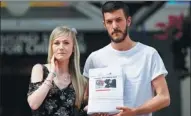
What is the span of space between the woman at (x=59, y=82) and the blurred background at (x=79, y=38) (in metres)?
3.51

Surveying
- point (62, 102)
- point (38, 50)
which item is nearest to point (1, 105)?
point (38, 50)

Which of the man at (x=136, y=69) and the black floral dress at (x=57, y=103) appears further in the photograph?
the black floral dress at (x=57, y=103)

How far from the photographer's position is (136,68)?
3.15 m

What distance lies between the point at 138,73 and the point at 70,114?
1.72ft

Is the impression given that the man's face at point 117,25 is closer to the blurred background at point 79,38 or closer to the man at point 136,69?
the man at point 136,69

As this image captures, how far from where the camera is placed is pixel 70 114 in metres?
3.28

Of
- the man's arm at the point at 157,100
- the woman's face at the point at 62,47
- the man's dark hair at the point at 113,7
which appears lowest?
the man's arm at the point at 157,100

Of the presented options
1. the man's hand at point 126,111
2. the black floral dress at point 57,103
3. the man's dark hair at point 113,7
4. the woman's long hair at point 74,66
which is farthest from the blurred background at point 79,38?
the man's hand at point 126,111

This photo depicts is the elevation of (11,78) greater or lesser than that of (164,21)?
lesser

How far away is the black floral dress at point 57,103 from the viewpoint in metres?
3.26

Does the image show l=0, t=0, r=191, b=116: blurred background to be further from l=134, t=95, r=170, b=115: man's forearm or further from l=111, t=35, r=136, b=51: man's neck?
l=134, t=95, r=170, b=115: man's forearm

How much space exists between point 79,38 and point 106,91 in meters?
4.14

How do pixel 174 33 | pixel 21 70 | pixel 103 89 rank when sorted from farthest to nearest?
pixel 21 70 < pixel 174 33 < pixel 103 89

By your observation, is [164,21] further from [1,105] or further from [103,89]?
[103,89]
